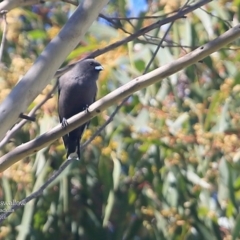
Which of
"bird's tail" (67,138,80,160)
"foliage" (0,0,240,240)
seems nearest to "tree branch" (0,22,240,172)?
"bird's tail" (67,138,80,160)

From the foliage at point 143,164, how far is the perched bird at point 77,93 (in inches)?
3.9

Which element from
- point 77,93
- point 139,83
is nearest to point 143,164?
point 77,93

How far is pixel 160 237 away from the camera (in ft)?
14.5

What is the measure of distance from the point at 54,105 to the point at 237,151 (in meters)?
1.10

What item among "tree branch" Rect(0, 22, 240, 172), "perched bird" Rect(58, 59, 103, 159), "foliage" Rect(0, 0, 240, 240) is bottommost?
"foliage" Rect(0, 0, 240, 240)

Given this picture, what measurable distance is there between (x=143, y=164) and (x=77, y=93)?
60cm

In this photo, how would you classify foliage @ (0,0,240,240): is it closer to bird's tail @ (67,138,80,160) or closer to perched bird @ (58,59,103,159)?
perched bird @ (58,59,103,159)

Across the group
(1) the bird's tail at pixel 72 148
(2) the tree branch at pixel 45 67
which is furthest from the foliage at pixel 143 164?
(2) the tree branch at pixel 45 67

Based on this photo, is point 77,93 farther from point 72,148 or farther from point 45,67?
point 45,67

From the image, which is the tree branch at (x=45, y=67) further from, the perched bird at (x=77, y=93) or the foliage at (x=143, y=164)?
the foliage at (x=143, y=164)

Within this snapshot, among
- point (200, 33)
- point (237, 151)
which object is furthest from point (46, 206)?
point (200, 33)

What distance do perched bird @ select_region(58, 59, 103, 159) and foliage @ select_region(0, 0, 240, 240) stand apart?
100 millimetres

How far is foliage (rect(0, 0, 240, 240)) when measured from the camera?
4340mm

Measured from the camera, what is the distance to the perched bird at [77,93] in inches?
159
